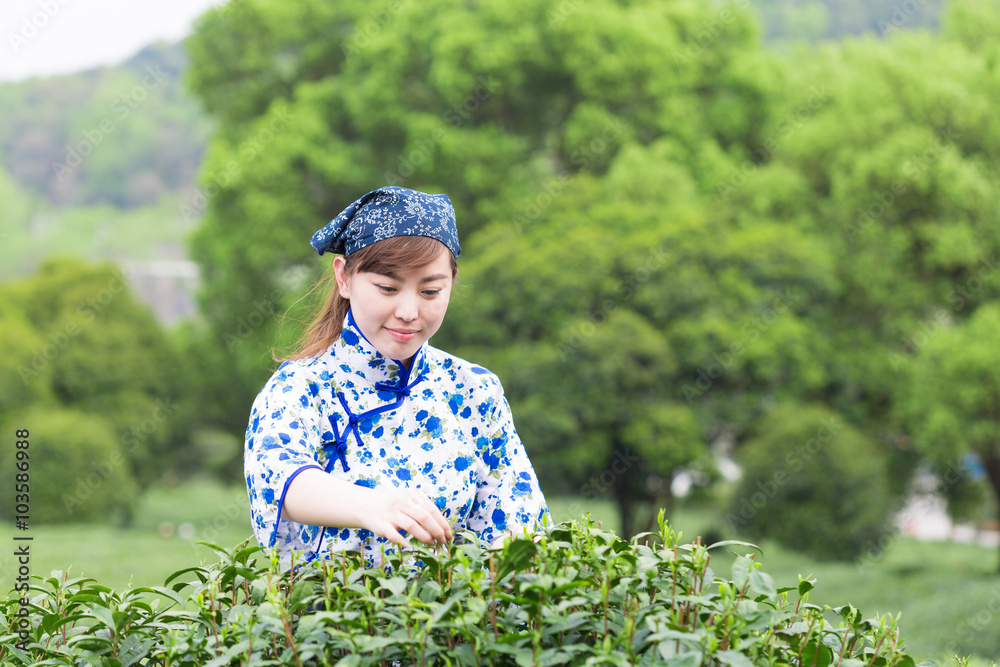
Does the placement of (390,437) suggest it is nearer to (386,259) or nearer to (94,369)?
(386,259)

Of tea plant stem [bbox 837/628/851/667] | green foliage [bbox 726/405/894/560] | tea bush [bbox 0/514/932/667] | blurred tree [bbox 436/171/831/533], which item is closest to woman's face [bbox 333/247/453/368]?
tea bush [bbox 0/514/932/667]

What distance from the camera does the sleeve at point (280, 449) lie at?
1688 mm

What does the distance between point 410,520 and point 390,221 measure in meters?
0.70

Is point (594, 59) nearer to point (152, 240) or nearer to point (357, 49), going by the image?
point (357, 49)

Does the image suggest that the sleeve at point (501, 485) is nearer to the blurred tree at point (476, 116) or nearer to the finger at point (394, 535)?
the finger at point (394, 535)

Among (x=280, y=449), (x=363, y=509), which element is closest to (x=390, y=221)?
(x=280, y=449)

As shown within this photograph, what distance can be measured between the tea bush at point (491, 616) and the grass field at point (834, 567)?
290 inches

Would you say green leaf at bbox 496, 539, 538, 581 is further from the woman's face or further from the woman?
the woman's face

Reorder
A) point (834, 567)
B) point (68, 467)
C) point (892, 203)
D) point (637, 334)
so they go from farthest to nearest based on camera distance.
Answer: point (68, 467)
point (834, 567)
point (892, 203)
point (637, 334)

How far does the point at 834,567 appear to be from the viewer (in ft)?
45.8

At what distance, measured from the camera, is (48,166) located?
44344 millimetres

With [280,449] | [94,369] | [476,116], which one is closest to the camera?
[280,449]

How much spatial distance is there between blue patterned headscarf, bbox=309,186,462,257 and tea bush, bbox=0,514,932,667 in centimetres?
67

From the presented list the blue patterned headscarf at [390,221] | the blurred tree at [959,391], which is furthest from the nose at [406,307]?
the blurred tree at [959,391]
